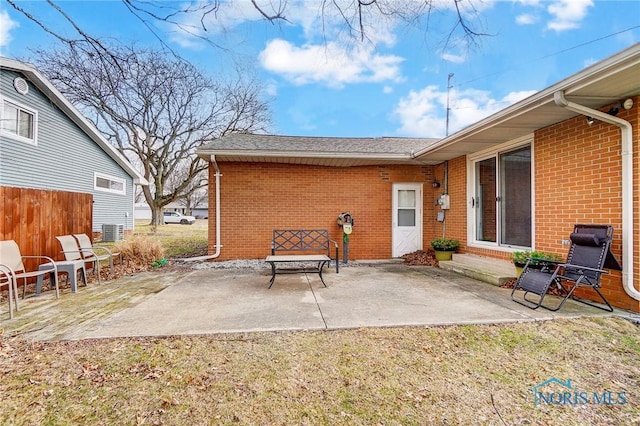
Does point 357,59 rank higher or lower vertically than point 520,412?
higher

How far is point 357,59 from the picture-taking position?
3256mm

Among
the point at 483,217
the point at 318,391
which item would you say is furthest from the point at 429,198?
the point at 318,391

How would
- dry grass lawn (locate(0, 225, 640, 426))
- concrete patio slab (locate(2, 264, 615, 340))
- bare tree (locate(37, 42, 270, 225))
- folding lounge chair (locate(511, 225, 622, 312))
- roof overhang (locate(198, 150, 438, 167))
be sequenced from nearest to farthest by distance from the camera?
dry grass lawn (locate(0, 225, 640, 426)) → concrete patio slab (locate(2, 264, 615, 340)) → folding lounge chair (locate(511, 225, 622, 312)) → roof overhang (locate(198, 150, 438, 167)) → bare tree (locate(37, 42, 270, 225))

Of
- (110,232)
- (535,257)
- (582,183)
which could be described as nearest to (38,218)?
(110,232)

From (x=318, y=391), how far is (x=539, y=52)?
5.89m

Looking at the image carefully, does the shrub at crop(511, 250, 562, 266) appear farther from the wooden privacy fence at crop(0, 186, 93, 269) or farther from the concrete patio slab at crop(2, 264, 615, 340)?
the wooden privacy fence at crop(0, 186, 93, 269)

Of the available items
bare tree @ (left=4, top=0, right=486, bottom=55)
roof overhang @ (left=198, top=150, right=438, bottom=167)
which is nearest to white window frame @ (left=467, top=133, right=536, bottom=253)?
roof overhang @ (left=198, top=150, right=438, bottom=167)

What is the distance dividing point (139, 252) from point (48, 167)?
5625 mm

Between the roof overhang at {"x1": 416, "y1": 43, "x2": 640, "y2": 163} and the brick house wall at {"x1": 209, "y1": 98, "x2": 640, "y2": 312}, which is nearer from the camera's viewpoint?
the roof overhang at {"x1": 416, "y1": 43, "x2": 640, "y2": 163}

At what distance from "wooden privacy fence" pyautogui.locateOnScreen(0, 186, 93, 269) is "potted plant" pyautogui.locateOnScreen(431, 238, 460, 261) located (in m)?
8.37

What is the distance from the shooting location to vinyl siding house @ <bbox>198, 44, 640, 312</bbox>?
3930 mm

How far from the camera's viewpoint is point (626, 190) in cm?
393

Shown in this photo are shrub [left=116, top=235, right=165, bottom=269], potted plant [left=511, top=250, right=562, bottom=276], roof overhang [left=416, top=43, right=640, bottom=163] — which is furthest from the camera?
shrub [left=116, top=235, right=165, bottom=269]

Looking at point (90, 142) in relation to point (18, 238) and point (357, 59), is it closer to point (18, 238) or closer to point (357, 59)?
point (18, 238)
